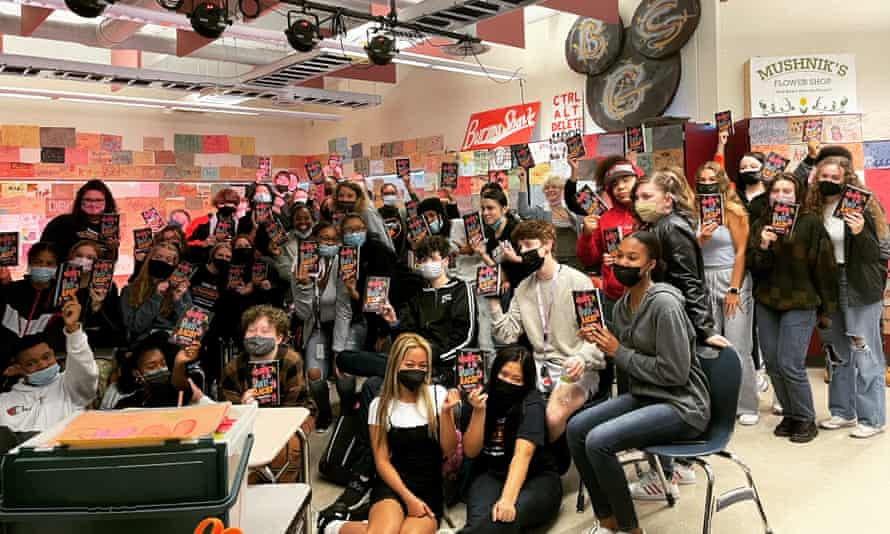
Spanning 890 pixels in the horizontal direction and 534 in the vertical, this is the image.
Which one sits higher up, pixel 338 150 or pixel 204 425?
pixel 338 150

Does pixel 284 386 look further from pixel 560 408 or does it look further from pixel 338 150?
pixel 338 150

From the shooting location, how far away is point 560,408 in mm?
3314

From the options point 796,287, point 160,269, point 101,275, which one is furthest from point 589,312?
point 160,269

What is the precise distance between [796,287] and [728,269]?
1.25 ft

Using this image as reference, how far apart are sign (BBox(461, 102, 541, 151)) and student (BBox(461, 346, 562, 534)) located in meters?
5.36

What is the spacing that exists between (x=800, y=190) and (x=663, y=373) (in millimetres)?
2067

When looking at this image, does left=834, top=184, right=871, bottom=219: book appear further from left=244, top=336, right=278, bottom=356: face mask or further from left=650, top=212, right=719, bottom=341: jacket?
left=244, top=336, right=278, bottom=356: face mask

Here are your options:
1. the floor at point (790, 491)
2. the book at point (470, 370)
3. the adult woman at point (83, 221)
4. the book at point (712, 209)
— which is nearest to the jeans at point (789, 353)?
the floor at point (790, 491)

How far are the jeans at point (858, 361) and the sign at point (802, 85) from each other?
2.76m

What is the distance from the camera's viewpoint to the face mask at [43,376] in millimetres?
3148

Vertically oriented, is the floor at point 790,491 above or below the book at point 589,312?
below

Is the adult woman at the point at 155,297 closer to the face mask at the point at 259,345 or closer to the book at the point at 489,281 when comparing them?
the face mask at the point at 259,345

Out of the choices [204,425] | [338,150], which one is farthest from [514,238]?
[338,150]

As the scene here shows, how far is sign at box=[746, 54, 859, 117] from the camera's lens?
6277 mm
